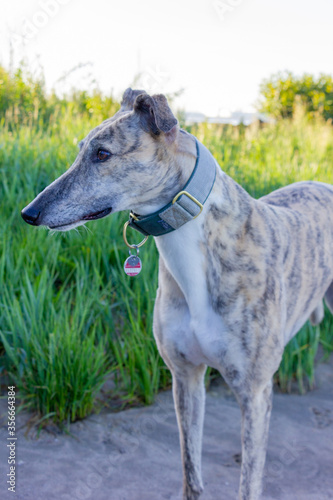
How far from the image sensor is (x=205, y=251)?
1963mm

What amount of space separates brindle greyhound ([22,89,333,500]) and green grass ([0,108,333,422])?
0.50 meters

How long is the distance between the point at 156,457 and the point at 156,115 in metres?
1.91

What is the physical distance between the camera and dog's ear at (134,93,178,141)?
5.70 feet

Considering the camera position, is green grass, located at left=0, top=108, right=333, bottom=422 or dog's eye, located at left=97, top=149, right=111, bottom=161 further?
green grass, located at left=0, top=108, right=333, bottom=422

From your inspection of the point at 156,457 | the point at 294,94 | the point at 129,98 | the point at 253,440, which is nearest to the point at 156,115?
the point at 129,98

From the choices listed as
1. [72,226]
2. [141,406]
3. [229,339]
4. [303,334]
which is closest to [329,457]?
[303,334]

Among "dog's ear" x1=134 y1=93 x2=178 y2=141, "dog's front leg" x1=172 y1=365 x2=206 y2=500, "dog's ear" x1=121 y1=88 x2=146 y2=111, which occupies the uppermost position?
"dog's ear" x1=121 y1=88 x2=146 y2=111

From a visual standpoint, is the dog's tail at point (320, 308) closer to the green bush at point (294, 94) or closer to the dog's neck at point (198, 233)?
the dog's neck at point (198, 233)

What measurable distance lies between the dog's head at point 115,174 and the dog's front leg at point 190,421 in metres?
0.88

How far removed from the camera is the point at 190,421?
7.50 feet

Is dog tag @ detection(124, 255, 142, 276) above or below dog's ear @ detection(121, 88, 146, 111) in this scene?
below

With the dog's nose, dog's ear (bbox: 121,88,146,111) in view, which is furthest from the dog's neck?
the dog's nose

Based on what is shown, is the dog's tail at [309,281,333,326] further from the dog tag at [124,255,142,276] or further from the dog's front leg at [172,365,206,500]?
the dog tag at [124,255,142,276]

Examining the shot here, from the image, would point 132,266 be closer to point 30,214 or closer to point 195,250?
point 195,250
